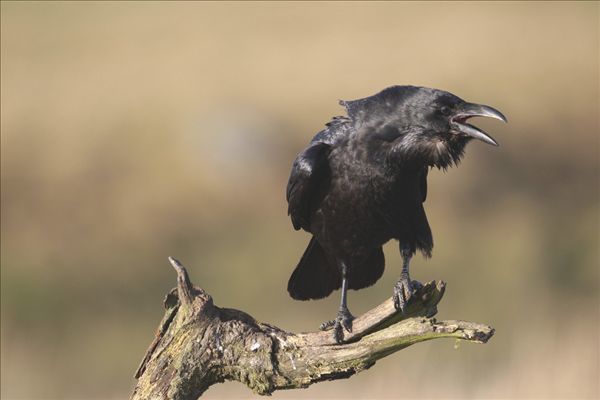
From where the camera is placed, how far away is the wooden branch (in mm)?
6520

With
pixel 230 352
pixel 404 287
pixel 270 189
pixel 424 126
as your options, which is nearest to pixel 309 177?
pixel 424 126

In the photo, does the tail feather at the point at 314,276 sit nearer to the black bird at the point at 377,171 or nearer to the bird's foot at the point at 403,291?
the black bird at the point at 377,171

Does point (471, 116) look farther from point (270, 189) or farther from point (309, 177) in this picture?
point (270, 189)

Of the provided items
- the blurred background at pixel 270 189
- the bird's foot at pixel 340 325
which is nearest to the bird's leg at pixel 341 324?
the bird's foot at pixel 340 325

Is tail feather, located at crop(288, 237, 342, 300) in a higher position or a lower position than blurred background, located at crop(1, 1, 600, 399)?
lower

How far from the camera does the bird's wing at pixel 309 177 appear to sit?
7616 millimetres

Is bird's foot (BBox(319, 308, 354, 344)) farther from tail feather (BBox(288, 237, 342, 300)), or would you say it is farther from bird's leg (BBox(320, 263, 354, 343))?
tail feather (BBox(288, 237, 342, 300))

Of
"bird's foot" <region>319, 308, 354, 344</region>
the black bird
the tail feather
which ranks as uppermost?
the black bird

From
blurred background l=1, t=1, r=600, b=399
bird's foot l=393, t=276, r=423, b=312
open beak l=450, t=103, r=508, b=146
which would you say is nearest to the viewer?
bird's foot l=393, t=276, r=423, b=312

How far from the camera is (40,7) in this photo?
2209cm

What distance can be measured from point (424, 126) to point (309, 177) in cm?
84

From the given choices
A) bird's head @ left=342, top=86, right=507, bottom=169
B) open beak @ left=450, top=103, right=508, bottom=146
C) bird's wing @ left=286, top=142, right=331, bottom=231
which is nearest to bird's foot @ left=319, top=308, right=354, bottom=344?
bird's wing @ left=286, top=142, right=331, bottom=231

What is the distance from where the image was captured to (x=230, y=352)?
21.6ft

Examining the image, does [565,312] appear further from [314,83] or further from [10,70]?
[10,70]
